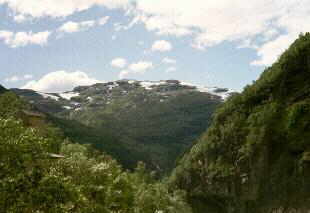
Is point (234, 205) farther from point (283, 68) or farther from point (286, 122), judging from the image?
point (283, 68)

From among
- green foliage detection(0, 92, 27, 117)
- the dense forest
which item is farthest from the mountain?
green foliage detection(0, 92, 27, 117)

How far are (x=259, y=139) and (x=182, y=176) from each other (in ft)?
96.8

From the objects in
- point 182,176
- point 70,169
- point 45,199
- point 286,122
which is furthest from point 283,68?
point 45,199

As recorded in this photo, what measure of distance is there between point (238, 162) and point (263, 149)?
6492 mm

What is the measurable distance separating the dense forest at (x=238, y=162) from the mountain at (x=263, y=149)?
0.14 metres

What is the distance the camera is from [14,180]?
23812 millimetres

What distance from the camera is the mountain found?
194 ft

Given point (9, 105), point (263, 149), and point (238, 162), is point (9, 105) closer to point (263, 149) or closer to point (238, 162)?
point (238, 162)

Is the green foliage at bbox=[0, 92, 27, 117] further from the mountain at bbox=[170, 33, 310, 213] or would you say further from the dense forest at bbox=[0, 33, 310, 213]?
the mountain at bbox=[170, 33, 310, 213]

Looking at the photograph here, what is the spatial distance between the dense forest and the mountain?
0.14 m

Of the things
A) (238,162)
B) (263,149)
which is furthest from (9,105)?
(263,149)

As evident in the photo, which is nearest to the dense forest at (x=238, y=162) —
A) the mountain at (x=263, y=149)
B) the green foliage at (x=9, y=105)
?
the mountain at (x=263, y=149)

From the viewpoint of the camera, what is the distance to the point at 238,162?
70312mm

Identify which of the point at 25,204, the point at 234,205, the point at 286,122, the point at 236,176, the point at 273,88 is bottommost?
the point at 234,205
